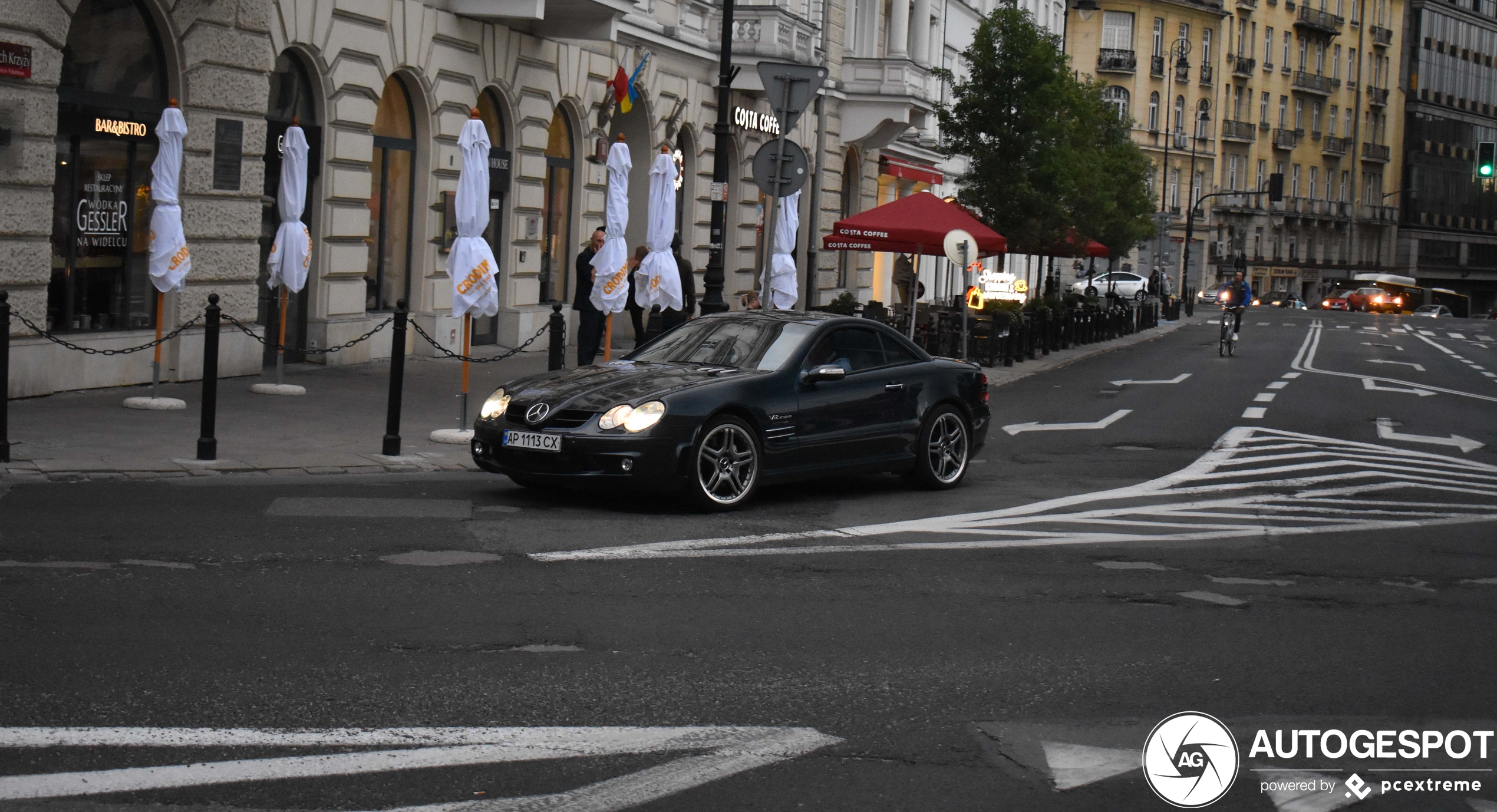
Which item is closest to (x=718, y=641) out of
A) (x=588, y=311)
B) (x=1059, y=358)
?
(x=588, y=311)

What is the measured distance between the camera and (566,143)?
88.1 feet

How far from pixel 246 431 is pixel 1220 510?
7.47 meters

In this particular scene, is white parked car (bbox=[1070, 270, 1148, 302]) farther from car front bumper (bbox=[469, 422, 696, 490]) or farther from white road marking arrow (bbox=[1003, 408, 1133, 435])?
car front bumper (bbox=[469, 422, 696, 490])

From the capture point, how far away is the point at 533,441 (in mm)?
10977

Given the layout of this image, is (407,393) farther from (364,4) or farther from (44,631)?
(44,631)

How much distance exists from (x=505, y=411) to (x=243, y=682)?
5.30 metres

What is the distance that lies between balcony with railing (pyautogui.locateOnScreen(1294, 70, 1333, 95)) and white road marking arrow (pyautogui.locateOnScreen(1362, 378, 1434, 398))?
8765cm

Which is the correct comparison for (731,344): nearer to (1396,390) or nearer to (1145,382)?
(1145,382)

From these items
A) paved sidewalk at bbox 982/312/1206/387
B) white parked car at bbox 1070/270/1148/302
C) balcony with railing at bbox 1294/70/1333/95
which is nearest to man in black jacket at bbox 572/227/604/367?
paved sidewalk at bbox 982/312/1206/387

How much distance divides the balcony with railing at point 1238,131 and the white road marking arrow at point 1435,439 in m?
87.0

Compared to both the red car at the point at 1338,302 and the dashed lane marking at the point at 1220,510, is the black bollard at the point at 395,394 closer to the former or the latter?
the dashed lane marking at the point at 1220,510

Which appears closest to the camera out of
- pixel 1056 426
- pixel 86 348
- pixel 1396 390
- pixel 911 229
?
pixel 86 348

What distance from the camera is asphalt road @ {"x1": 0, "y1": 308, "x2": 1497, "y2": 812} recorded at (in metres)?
5.28

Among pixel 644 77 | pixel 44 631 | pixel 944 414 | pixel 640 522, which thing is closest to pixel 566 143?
pixel 644 77
